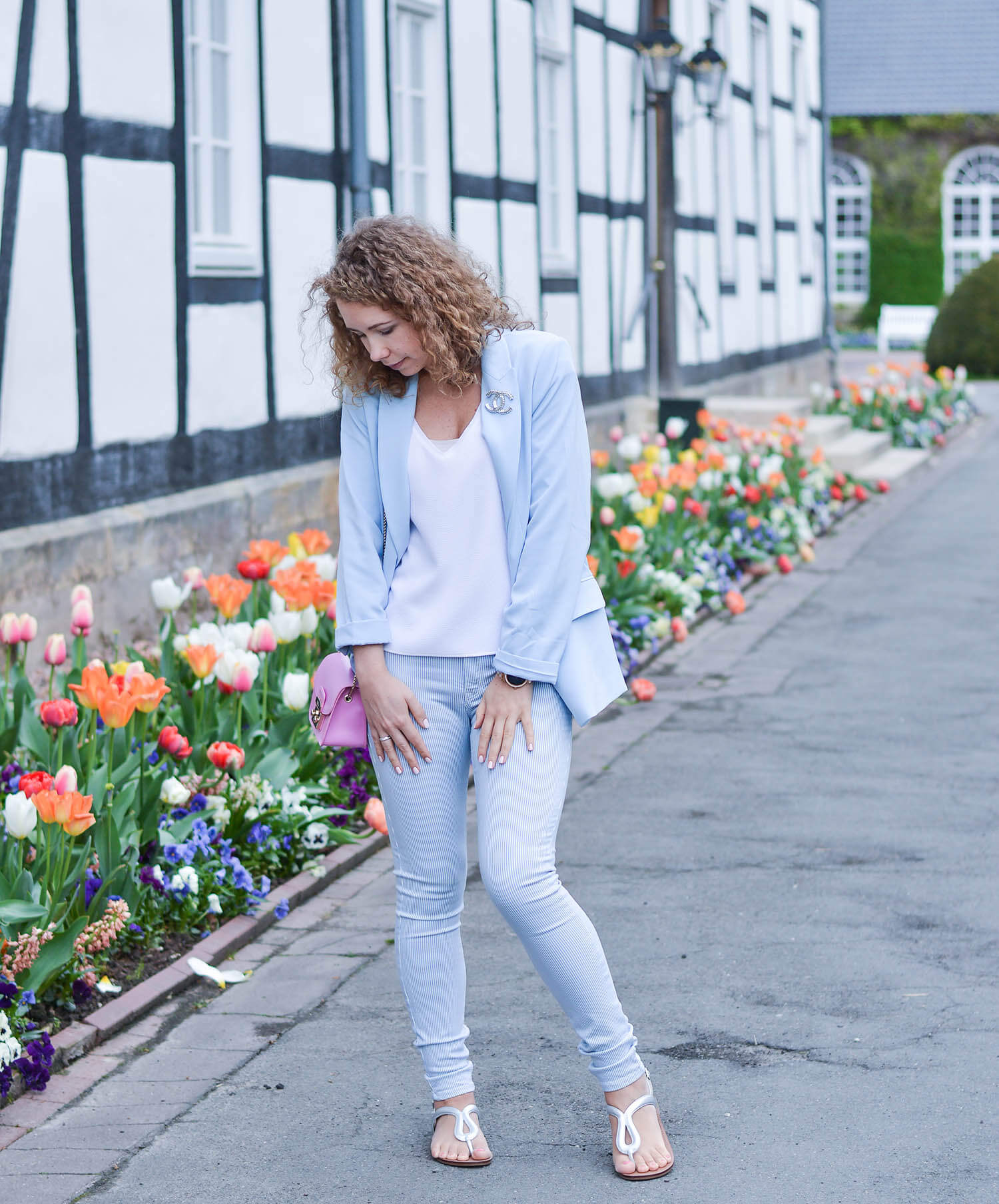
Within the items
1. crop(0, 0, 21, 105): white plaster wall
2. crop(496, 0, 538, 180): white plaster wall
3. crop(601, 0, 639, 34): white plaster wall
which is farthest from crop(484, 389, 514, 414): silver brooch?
crop(601, 0, 639, 34): white plaster wall

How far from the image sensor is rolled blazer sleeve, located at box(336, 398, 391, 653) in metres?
3.00

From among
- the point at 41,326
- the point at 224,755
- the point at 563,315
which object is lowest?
the point at 224,755

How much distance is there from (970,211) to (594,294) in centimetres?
2453

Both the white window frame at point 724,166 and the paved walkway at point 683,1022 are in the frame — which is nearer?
the paved walkway at point 683,1022

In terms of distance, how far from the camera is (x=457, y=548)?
296 centimetres

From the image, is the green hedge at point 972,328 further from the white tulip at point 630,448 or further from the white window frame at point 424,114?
the white tulip at point 630,448

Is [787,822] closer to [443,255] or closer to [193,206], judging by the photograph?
[443,255]

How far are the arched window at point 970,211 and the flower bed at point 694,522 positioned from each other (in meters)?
24.6

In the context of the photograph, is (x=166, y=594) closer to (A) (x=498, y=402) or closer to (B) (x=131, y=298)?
(B) (x=131, y=298)

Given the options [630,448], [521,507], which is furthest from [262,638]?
[630,448]

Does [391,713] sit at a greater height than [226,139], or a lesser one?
lesser

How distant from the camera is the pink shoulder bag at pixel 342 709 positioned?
3.11 m

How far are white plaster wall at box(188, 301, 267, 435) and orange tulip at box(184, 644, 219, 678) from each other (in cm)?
333

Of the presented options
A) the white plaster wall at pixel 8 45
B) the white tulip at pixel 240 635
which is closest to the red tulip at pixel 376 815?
the white tulip at pixel 240 635
